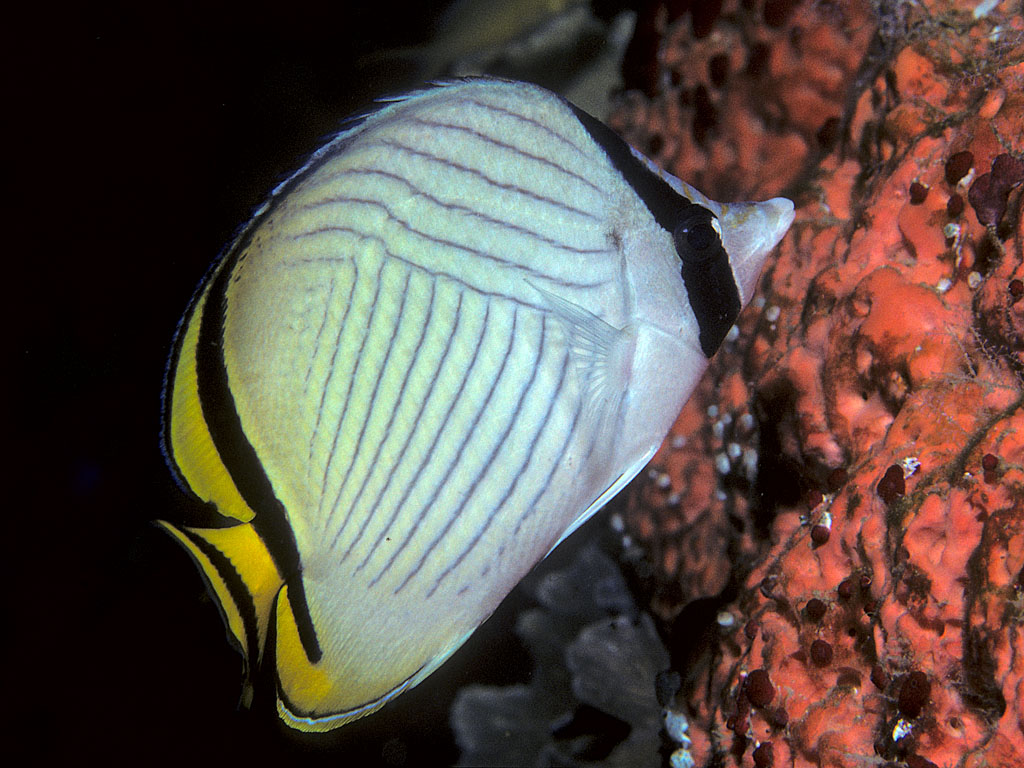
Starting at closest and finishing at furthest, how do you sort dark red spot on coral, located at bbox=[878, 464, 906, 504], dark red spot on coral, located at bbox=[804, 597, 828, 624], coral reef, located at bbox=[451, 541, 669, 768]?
dark red spot on coral, located at bbox=[878, 464, 906, 504]
dark red spot on coral, located at bbox=[804, 597, 828, 624]
coral reef, located at bbox=[451, 541, 669, 768]

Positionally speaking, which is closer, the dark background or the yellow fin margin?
the yellow fin margin

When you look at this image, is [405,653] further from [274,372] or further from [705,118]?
[705,118]

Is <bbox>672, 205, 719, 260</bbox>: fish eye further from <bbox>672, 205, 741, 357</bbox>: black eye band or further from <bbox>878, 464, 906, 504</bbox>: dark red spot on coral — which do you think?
<bbox>878, 464, 906, 504</bbox>: dark red spot on coral

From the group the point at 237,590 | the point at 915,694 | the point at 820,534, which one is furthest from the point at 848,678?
the point at 237,590

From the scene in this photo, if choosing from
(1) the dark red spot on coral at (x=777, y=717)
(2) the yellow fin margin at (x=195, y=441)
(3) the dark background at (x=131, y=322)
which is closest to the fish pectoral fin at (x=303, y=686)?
(2) the yellow fin margin at (x=195, y=441)

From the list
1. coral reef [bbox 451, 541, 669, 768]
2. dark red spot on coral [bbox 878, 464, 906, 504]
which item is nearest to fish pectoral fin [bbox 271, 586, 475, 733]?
dark red spot on coral [bbox 878, 464, 906, 504]

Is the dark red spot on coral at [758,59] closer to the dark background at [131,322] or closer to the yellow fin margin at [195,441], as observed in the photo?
the dark background at [131,322]

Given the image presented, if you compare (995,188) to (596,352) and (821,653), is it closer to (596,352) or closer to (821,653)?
(596,352)

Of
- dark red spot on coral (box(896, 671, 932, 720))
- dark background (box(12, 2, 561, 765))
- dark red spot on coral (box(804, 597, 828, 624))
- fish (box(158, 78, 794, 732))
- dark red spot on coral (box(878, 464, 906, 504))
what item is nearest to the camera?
fish (box(158, 78, 794, 732))
